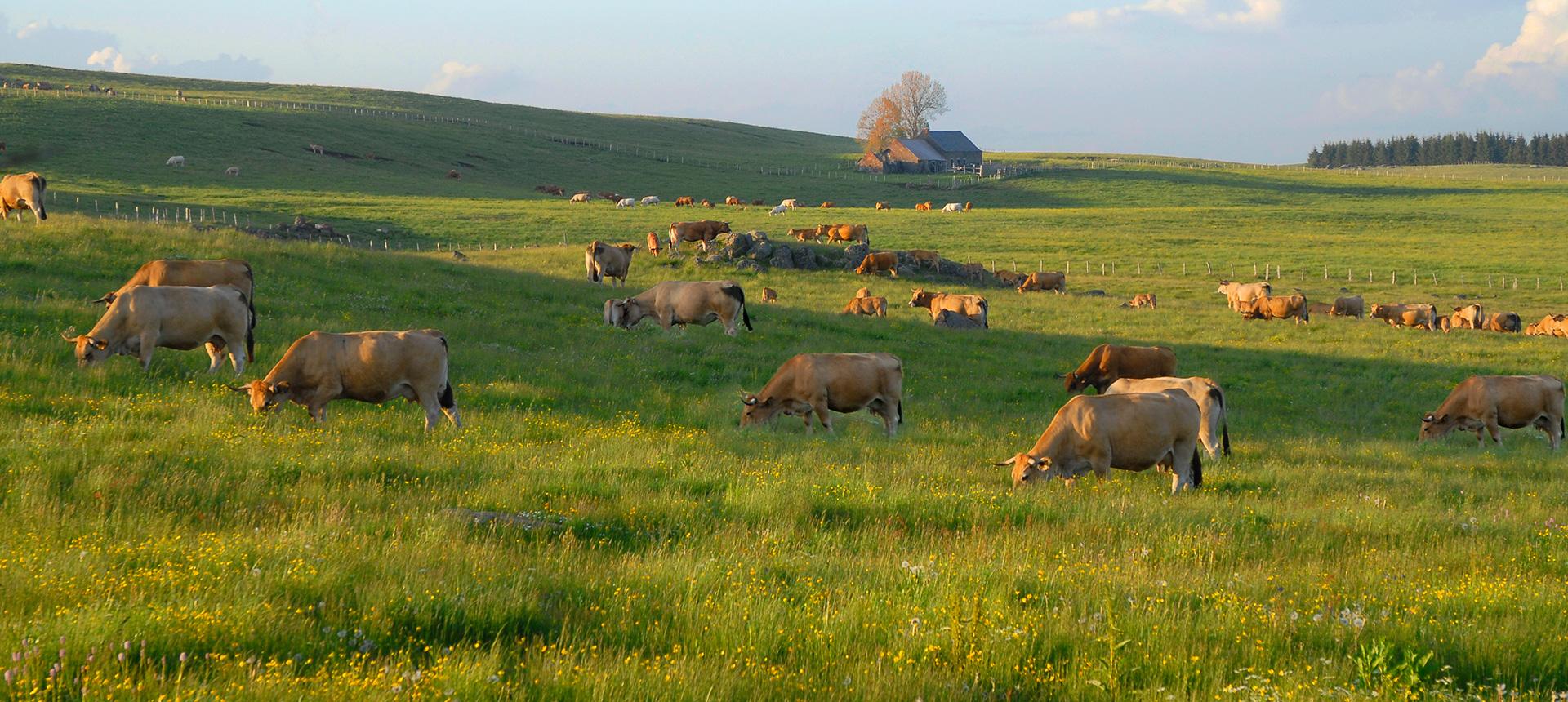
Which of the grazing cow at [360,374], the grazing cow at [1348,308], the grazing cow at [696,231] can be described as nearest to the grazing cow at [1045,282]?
the grazing cow at [1348,308]

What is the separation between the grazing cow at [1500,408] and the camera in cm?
1916

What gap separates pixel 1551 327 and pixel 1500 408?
22103mm

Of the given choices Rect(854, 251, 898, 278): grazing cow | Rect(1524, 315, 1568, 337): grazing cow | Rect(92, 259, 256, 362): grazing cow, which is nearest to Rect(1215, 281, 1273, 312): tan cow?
Rect(1524, 315, 1568, 337): grazing cow

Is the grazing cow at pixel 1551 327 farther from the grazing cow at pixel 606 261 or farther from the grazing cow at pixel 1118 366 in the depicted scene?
the grazing cow at pixel 606 261

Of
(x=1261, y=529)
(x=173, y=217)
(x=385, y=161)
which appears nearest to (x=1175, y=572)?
(x=1261, y=529)

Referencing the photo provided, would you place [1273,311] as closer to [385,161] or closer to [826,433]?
[826,433]

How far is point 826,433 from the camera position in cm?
1653

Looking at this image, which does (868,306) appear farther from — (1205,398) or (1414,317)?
(1414,317)

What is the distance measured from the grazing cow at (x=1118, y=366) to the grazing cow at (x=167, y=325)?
→ 51.4 feet

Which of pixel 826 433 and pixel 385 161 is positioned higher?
pixel 385 161

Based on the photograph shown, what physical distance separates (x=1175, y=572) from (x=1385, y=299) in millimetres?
45612

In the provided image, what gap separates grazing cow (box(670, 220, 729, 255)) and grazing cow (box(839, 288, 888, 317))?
10.7 metres

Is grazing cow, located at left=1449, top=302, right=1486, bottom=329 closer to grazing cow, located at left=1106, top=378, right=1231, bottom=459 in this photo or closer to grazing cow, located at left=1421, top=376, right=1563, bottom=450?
grazing cow, located at left=1421, top=376, right=1563, bottom=450

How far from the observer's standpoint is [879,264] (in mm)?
43375
